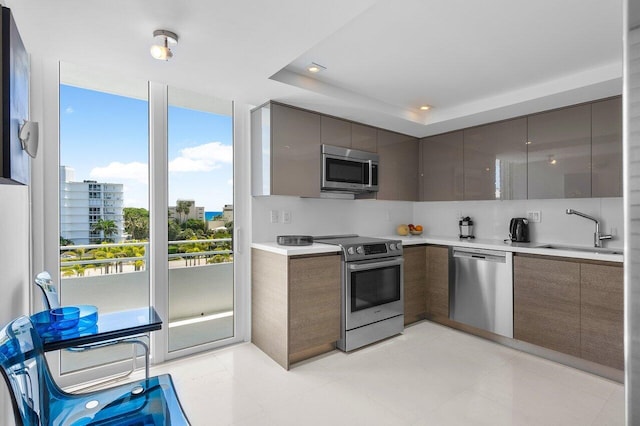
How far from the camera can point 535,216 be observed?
340 centimetres

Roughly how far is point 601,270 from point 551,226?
90 cm

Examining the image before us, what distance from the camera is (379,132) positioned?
3771 millimetres

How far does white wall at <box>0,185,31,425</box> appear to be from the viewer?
1438mm

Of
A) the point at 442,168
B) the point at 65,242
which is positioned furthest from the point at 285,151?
the point at 442,168

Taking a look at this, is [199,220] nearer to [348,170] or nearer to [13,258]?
[13,258]

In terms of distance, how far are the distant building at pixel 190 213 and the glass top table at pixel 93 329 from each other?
109 cm

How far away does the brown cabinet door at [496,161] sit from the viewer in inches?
129

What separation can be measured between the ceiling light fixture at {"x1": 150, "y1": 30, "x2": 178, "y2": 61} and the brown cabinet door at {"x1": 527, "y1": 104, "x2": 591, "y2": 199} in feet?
10.5

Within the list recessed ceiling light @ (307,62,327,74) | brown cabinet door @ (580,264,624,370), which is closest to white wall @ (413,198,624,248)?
brown cabinet door @ (580,264,624,370)

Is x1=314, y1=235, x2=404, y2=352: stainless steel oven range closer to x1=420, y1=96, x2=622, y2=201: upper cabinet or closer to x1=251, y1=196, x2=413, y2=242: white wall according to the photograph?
x1=251, y1=196, x2=413, y2=242: white wall

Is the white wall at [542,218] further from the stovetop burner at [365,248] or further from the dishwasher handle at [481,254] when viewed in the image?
the stovetop burner at [365,248]

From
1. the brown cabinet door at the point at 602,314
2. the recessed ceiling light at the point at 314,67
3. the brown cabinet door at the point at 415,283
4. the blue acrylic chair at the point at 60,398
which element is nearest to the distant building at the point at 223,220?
the recessed ceiling light at the point at 314,67

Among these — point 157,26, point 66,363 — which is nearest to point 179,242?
point 66,363

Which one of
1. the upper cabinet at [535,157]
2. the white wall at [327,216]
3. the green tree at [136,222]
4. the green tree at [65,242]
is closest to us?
the green tree at [65,242]
